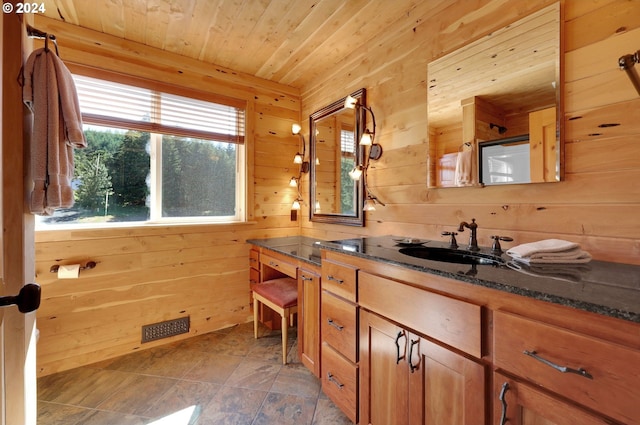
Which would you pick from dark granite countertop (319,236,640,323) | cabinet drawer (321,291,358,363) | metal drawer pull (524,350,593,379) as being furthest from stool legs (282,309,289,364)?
metal drawer pull (524,350,593,379)

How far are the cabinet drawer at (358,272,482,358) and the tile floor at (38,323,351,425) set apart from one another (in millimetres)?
816

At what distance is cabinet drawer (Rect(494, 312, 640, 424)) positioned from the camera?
59 cm

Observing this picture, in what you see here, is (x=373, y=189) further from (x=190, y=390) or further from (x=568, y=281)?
(x=190, y=390)

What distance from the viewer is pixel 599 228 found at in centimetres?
109

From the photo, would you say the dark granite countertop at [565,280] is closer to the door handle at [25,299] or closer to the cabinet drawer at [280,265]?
the cabinet drawer at [280,265]

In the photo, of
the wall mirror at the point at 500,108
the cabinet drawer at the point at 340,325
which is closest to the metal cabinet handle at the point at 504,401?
the cabinet drawer at the point at 340,325

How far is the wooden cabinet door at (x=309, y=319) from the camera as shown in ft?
5.57

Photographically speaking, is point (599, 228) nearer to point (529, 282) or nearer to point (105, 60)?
point (529, 282)

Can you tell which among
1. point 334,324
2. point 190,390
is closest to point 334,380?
point 334,324

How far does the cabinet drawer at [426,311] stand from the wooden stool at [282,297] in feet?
2.60

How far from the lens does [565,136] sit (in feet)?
3.85

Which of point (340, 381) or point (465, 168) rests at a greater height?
point (465, 168)

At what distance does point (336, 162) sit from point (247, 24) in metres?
1.23

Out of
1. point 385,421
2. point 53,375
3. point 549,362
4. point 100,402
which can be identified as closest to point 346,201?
point 385,421
